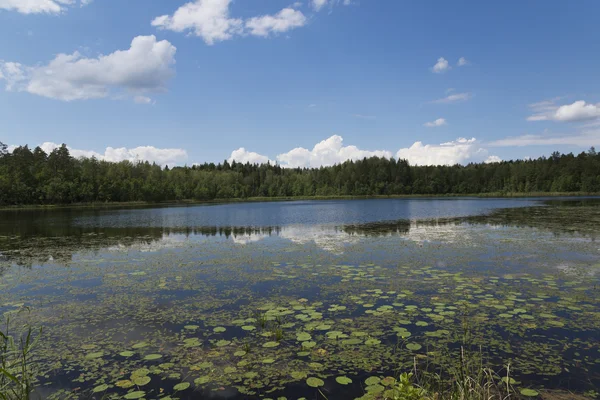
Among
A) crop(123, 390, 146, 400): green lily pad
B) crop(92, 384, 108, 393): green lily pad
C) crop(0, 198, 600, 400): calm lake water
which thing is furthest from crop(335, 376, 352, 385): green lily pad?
crop(92, 384, 108, 393): green lily pad

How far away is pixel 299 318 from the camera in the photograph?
870cm

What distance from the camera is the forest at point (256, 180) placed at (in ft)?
304

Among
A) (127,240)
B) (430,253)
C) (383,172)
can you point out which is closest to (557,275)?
(430,253)

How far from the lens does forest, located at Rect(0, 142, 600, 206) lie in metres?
92.6

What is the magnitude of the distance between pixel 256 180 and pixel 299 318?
586 ft

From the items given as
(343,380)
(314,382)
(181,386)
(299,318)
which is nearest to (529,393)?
(343,380)

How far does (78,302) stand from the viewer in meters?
10.6

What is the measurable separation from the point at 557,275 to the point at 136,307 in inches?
535

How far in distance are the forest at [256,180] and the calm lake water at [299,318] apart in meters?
90.7

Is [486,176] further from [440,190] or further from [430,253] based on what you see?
[430,253]

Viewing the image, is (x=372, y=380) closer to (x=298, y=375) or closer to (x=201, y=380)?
(x=298, y=375)

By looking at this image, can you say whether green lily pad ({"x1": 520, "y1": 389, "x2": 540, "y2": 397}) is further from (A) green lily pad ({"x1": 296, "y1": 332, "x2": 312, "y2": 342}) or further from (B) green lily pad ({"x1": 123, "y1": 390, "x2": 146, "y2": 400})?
(B) green lily pad ({"x1": 123, "y1": 390, "x2": 146, "y2": 400})

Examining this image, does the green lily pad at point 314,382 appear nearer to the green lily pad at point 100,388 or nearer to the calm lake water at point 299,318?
the calm lake water at point 299,318

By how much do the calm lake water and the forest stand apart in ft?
297
